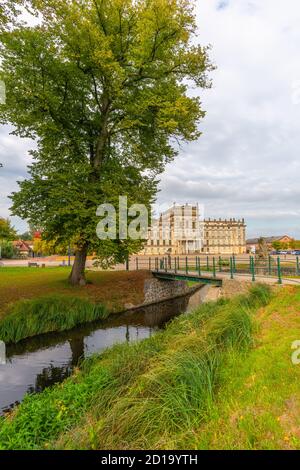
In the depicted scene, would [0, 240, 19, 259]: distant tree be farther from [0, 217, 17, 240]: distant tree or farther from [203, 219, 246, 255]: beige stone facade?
[203, 219, 246, 255]: beige stone facade

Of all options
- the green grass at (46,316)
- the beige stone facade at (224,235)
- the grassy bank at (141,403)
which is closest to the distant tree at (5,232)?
the green grass at (46,316)

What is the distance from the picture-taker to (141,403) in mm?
4254

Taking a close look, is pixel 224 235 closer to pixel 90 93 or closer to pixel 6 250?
pixel 6 250

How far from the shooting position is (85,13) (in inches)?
557

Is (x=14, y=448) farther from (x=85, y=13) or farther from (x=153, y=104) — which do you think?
(x=85, y=13)

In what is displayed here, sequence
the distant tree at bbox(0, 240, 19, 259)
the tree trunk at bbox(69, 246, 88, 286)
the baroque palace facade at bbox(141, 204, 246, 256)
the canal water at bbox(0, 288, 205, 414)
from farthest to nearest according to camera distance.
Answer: the baroque palace facade at bbox(141, 204, 246, 256), the distant tree at bbox(0, 240, 19, 259), the tree trunk at bbox(69, 246, 88, 286), the canal water at bbox(0, 288, 205, 414)

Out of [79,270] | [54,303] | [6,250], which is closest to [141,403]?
[54,303]

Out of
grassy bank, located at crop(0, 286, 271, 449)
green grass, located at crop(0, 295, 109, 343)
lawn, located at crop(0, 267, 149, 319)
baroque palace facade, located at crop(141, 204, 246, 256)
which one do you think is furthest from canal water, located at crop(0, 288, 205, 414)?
baroque palace facade, located at crop(141, 204, 246, 256)

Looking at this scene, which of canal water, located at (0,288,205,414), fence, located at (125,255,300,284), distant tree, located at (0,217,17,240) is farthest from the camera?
distant tree, located at (0,217,17,240)

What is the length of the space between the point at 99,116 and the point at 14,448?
55.7 ft

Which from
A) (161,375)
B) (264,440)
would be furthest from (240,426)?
(161,375)

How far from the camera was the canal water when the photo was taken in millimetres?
7555

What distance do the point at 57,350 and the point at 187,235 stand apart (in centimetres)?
9470

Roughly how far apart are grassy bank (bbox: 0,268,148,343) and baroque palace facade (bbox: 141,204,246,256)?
75665mm
